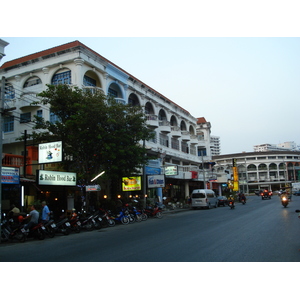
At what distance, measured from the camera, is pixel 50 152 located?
1939 cm

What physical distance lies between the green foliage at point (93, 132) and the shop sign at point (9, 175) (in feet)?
12.3

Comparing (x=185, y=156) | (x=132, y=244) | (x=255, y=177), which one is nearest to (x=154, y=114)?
(x=185, y=156)

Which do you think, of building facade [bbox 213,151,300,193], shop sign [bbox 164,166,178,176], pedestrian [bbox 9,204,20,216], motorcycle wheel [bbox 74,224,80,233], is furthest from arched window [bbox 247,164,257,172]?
pedestrian [bbox 9,204,20,216]

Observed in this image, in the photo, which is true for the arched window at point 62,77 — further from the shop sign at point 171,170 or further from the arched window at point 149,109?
the shop sign at point 171,170

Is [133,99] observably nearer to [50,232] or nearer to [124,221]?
[124,221]

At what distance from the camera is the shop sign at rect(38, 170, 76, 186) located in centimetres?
1894

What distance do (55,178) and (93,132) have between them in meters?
3.75

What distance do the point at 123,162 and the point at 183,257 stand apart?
12959 millimetres

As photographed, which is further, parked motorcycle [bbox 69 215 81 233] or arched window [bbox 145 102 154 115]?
arched window [bbox 145 102 154 115]

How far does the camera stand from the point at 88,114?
20.0 m

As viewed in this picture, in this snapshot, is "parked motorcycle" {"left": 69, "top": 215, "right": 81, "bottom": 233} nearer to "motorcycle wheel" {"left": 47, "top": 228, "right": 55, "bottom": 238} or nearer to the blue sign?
"motorcycle wheel" {"left": 47, "top": 228, "right": 55, "bottom": 238}

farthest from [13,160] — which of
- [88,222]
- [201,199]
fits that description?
[201,199]

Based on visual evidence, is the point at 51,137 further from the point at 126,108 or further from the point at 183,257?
the point at 183,257

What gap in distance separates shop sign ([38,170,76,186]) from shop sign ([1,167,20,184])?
4.19 ft
